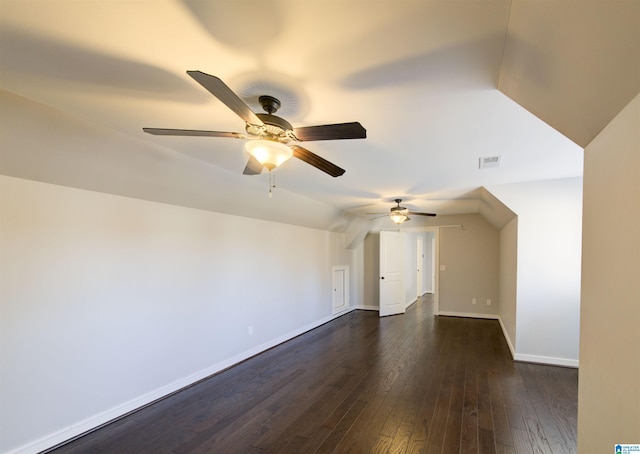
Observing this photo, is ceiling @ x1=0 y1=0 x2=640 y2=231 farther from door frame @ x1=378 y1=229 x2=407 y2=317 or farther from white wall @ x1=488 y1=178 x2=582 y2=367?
door frame @ x1=378 y1=229 x2=407 y2=317

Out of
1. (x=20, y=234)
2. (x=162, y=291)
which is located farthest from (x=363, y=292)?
(x=20, y=234)

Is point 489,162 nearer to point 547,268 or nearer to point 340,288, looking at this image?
point 547,268

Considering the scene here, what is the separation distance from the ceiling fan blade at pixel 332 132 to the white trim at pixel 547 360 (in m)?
4.16

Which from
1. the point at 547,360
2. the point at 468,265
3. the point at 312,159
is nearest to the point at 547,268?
the point at 547,360

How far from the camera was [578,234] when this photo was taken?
369cm

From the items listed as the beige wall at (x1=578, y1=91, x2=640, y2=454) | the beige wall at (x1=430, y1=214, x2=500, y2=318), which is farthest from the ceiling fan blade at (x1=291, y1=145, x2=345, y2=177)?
the beige wall at (x1=430, y1=214, x2=500, y2=318)

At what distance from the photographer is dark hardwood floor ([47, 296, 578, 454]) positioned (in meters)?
2.34

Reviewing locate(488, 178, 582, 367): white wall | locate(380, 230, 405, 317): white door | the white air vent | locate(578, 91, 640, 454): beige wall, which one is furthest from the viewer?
locate(380, 230, 405, 317): white door

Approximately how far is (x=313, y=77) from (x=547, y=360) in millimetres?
4619

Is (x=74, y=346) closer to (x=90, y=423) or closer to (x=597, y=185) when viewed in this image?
(x=90, y=423)

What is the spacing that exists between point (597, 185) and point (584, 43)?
605mm

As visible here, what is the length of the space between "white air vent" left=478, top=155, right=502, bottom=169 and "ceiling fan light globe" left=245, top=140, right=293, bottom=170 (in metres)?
2.02

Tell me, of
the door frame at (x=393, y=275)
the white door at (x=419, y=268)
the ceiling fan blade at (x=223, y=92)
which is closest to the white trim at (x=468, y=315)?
the door frame at (x=393, y=275)

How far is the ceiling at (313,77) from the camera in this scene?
1.06m
